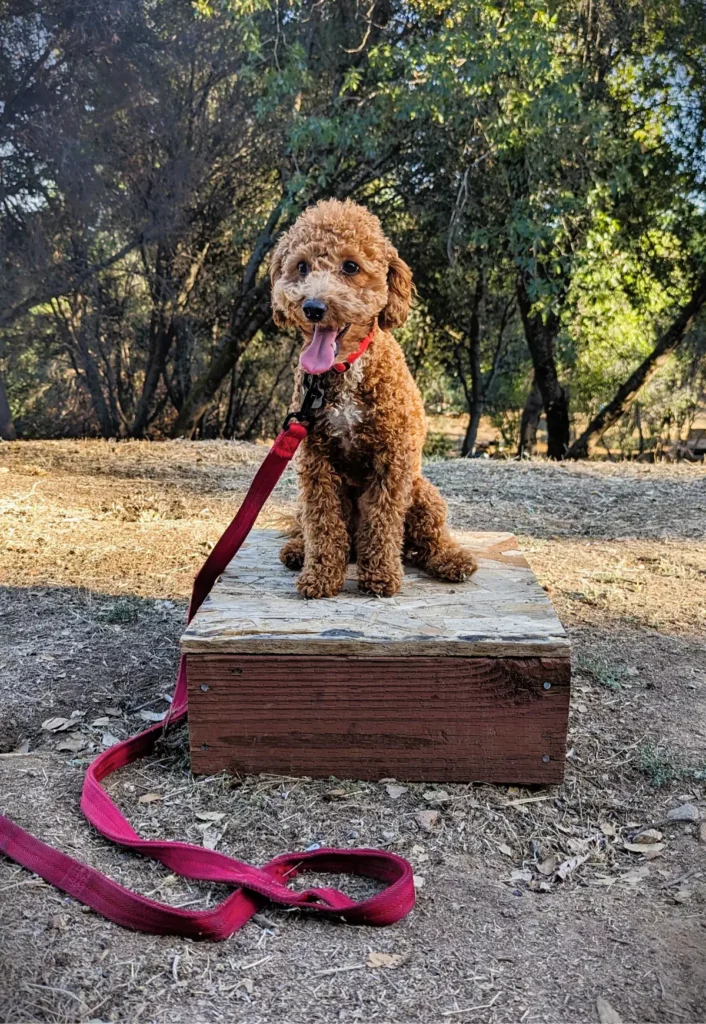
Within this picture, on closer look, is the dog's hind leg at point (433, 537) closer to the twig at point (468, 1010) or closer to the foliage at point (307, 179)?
the twig at point (468, 1010)

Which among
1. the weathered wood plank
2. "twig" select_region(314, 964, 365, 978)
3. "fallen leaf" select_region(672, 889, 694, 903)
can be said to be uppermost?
the weathered wood plank

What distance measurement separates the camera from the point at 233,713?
2.68 meters

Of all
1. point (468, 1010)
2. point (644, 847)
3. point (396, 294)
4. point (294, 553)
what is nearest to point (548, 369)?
point (294, 553)

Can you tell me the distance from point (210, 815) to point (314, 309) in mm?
1494

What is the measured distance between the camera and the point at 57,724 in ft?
9.93

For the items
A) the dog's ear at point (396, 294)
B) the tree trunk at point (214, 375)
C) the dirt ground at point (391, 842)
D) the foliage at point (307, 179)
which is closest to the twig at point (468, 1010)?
the dirt ground at point (391, 842)

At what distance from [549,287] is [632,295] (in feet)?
9.76

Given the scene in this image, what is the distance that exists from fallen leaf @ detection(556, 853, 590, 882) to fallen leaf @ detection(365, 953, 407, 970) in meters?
0.55

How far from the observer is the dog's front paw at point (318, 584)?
2.88m

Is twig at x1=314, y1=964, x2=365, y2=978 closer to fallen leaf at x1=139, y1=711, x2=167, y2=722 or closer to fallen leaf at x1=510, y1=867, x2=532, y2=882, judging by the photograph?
fallen leaf at x1=510, y1=867, x2=532, y2=882

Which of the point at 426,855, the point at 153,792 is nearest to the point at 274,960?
the point at 426,855

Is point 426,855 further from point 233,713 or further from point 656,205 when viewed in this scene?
point 656,205

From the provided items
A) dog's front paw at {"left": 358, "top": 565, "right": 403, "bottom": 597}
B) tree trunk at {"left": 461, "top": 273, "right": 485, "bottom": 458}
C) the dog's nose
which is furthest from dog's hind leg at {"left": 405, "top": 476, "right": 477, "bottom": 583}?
tree trunk at {"left": 461, "top": 273, "right": 485, "bottom": 458}

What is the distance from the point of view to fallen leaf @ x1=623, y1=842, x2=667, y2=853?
2.47 metres
